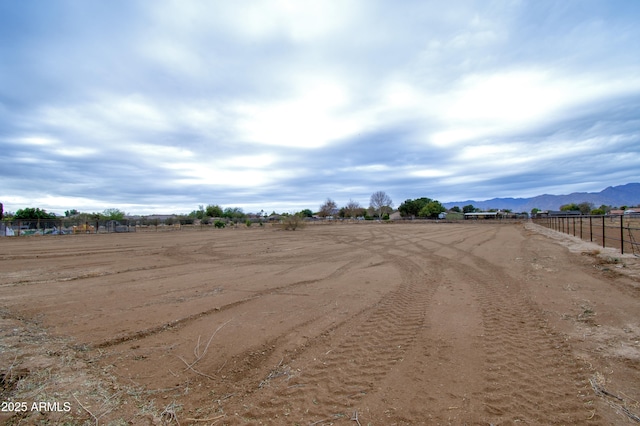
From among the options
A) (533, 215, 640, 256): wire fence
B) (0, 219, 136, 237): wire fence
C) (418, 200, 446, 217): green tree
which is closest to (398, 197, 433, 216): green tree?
(418, 200, 446, 217): green tree

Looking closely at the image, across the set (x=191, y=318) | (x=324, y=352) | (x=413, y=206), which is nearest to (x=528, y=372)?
(x=324, y=352)

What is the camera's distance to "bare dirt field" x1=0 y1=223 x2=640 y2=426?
309 cm

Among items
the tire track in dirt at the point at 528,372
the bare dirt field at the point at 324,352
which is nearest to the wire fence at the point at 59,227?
the bare dirt field at the point at 324,352

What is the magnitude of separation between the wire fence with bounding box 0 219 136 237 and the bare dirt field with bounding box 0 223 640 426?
1402 inches

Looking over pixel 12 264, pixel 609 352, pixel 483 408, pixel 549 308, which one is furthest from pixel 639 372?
pixel 12 264

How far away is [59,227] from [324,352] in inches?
1864

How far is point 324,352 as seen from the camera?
4.40 meters

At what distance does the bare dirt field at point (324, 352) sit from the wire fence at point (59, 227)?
35603 mm

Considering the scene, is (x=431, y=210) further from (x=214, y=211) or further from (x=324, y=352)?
(x=324, y=352)

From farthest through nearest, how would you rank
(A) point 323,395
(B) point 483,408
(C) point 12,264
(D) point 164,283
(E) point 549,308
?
(C) point 12,264 → (D) point 164,283 → (E) point 549,308 → (A) point 323,395 → (B) point 483,408

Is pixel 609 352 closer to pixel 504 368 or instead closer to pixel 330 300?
pixel 504 368

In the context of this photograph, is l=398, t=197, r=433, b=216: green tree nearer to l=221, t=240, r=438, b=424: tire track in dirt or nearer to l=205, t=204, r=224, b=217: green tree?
l=205, t=204, r=224, b=217: green tree

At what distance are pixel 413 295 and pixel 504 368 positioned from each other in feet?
12.4

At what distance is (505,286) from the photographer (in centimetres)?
839
